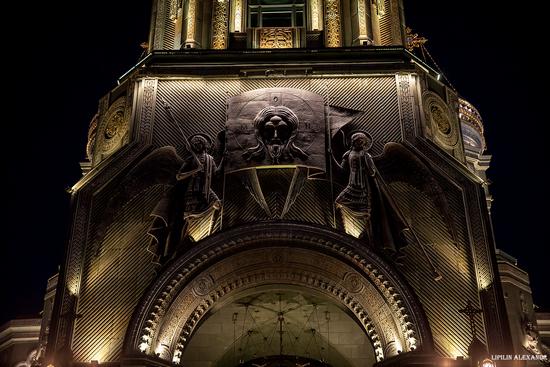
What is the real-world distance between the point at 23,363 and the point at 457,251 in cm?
1488

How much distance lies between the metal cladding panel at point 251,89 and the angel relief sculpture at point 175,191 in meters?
0.62

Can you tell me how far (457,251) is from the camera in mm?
16734

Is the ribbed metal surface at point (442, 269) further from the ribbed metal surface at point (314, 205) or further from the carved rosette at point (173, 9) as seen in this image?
the carved rosette at point (173, 9)

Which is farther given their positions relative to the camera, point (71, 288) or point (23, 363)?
point (23, 363)

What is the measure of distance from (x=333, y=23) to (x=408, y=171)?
5.84 m

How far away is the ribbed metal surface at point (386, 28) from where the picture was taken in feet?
68.1

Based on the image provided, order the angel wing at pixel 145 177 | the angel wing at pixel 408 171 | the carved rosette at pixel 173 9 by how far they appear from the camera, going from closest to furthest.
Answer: the angel wing at pixel 408 171 → the angel wing at pixel 145 177 → the carved rosette at pixel 173 9

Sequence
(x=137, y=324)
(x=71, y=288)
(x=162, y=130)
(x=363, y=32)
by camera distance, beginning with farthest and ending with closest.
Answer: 1. (x=363, y=32)
2. (x=162, y=130)
3. (x=71, y=288)
4. (x=137, y=324)

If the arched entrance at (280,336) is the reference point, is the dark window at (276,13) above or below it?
above

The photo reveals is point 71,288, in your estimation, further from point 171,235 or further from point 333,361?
point 333,361

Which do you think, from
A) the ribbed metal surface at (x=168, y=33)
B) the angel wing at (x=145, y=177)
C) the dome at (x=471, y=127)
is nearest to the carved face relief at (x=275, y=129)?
the angel wing at (x=145, y=177)

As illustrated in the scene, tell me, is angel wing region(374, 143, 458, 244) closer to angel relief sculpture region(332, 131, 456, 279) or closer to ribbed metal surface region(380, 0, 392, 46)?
angel relief sculpture region(332, 131, 456, 279)

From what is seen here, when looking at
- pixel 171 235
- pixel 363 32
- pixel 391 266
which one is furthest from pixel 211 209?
pixel 363 32

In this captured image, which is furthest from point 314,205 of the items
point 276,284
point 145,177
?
point 145,177
